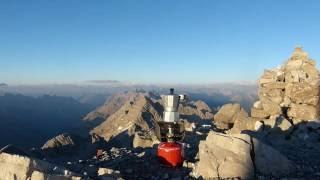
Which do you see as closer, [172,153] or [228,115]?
[172,153]

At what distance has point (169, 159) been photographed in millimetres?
16828

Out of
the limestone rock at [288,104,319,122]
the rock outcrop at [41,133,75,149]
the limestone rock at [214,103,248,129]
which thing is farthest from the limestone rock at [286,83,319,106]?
the rock outcrop at [41,133,75,149]

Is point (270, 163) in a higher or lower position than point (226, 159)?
lower

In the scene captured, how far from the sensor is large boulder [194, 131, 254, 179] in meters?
15.4

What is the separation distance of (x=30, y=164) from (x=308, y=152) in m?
15.4

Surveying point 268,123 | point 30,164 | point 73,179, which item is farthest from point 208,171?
point 268,123

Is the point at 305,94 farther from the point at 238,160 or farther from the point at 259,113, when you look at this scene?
the point at 238,160

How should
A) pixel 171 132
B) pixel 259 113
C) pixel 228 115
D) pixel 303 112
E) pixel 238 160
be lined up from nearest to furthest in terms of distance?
pixel 238 160, pixel 171 132, pixel 303 112, pixel 259 113, pixel 228 115

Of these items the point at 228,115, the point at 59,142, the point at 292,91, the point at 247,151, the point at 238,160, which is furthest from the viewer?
the point at 59,142

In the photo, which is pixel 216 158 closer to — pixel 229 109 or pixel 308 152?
pixel 308 152

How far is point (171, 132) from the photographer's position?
1661cm

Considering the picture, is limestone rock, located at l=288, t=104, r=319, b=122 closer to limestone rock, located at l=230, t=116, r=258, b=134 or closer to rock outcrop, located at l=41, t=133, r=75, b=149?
limestone rock, located at l=230, t=116, r=258, b=134

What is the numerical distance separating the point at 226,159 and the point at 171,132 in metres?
2.54

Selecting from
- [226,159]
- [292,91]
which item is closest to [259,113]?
[292,91]
